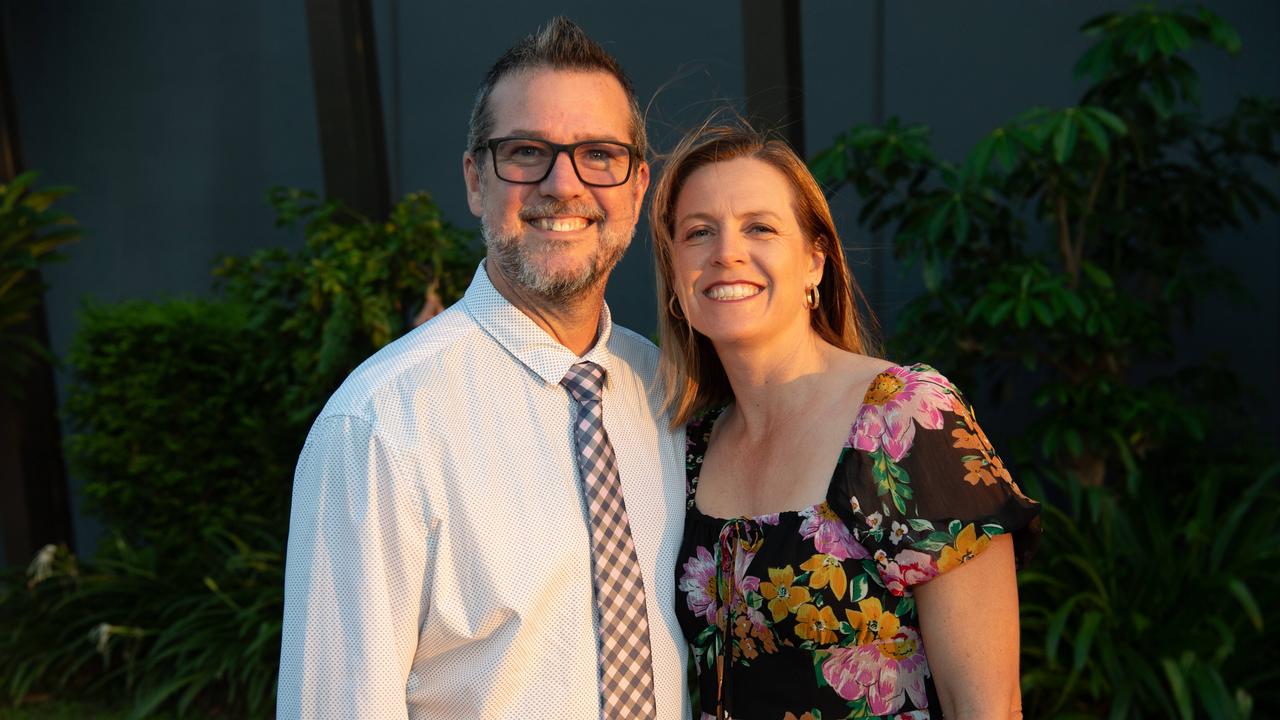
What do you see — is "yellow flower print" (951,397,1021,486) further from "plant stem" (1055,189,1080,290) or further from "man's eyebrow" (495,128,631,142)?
"plant stem" (1055,189,1080,290)

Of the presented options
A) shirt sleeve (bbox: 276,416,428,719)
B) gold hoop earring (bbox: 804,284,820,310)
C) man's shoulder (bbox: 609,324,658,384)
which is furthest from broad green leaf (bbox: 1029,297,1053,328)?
shirt sleeve (bbox: 276,416,428,719)

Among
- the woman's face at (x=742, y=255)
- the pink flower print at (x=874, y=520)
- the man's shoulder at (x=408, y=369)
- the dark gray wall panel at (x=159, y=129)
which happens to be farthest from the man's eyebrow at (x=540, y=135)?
the dark gray wall panel at (x=159, y=129)

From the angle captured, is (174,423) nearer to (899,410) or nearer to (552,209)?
(552,209)

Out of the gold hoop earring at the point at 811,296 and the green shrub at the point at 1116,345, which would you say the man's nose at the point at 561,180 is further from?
the green shrub at the point at 1116,345

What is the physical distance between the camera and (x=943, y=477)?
1.84 meters

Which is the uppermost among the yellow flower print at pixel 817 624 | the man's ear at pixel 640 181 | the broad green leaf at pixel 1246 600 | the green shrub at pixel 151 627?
the man's ear at pixel 640 181

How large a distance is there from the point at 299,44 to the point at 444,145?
1.07m

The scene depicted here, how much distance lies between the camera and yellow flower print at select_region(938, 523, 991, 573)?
1807mm

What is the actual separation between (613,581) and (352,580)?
0.43 m

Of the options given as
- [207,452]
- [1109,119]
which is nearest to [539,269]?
[1109,119]

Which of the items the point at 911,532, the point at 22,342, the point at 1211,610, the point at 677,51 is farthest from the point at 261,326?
the point at 1211,610

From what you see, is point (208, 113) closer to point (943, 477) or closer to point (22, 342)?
point (22, 342)

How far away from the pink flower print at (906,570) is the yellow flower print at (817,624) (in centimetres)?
12

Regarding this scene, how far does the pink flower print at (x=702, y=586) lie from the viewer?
2.05m
